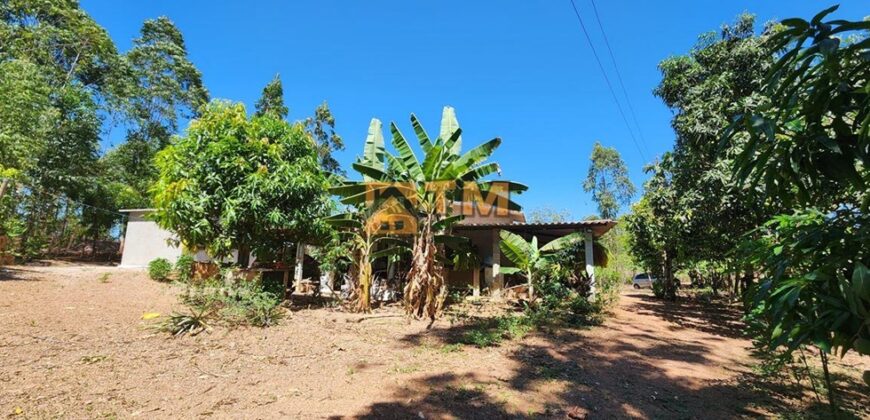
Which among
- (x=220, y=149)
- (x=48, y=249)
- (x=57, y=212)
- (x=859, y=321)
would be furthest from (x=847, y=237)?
(x=57, y=212)

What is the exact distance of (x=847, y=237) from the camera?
5.84ft

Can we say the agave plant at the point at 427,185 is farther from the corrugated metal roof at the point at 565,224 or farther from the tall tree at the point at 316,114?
the tall tree at the point at 316,114

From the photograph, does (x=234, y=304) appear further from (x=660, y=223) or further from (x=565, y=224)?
(x=660, y=223)

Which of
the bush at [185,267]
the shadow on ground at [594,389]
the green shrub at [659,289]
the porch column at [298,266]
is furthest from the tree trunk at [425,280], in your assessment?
the green shrub at [659,289]

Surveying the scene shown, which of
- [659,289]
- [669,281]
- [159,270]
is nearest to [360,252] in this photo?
[159,270]

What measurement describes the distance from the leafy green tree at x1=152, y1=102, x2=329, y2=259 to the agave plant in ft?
3.68

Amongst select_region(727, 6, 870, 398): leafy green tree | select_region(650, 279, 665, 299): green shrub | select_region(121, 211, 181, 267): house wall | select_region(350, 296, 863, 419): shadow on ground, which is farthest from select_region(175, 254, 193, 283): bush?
select_region(650, 279, 665, 299): green shrub

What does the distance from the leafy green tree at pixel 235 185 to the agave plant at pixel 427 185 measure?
3.68ft

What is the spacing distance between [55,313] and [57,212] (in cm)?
2214

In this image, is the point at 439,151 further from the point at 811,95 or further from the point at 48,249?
the point at 48,249

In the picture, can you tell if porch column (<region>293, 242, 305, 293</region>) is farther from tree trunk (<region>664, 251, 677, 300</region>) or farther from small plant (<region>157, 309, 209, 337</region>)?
tree trunk (<region>664, 251, 677, 300</region>)

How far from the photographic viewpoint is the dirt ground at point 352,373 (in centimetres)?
399

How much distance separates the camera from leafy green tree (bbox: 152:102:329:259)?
28.4 ft

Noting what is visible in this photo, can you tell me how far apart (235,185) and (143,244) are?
16057 millimetres
